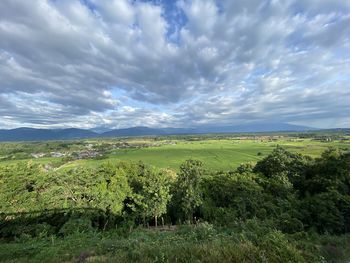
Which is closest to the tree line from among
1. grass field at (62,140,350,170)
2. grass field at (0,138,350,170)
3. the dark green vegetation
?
the dark green vegetation

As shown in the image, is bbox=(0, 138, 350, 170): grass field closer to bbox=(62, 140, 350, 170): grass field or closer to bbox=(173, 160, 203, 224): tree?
bbox=(62, 140, 350, 170): grass field

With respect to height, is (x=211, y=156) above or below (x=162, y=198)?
below

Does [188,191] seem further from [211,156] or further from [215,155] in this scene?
[215,155]

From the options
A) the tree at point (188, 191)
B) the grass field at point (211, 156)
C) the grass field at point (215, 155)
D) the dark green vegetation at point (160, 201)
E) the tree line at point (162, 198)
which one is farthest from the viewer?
the grass field at point (215, 155)

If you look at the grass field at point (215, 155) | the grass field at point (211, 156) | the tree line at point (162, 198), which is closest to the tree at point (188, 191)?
the tree line at point (162, 198)

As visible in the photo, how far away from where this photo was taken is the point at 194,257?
5.11 meters

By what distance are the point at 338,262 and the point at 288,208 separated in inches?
779

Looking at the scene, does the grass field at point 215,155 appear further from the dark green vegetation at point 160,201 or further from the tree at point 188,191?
the tree at point 188,191

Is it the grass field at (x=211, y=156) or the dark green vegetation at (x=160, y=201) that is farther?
the grass field at (x=211, y=156)

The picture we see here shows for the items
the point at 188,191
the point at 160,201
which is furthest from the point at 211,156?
the point at 160,201

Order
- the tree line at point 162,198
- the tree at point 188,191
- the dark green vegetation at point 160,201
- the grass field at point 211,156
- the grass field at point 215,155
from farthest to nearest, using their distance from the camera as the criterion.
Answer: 1. the grass field at point 215,155
2. the grass field at point 211,156
3. the tree at point 188,191
4. the tree line at point 162,198
5. the dark green vegetation at point 160,201

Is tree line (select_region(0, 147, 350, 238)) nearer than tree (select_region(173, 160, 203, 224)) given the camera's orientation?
Yes

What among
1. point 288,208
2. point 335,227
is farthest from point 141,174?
point 335,227

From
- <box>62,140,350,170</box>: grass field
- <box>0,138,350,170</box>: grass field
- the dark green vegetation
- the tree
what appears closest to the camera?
the dark green vegetation
